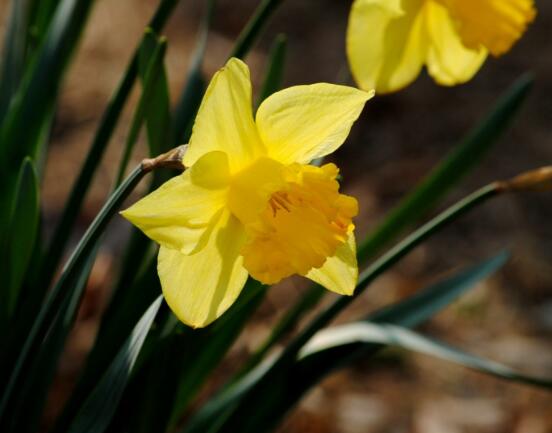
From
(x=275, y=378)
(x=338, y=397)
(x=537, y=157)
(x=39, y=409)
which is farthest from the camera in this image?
(x=537, y=157)

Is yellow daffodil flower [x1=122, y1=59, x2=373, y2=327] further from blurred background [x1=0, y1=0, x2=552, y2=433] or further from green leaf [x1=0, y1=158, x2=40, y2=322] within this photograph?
blurred background [x1=0, y1=0, x2=552, y2=433]

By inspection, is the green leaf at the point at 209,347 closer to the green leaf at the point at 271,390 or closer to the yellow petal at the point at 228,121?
the green leaf at the point at 271,390

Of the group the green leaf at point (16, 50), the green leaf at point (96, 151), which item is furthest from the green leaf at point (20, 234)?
the green leaf at point (16, 50)

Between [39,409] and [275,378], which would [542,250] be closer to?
[275,378]

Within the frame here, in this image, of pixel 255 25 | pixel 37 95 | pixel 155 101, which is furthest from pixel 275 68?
pixel 37 95

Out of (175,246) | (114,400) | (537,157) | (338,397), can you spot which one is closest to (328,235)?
(175,246)

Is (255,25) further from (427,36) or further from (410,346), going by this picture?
(410,346)
